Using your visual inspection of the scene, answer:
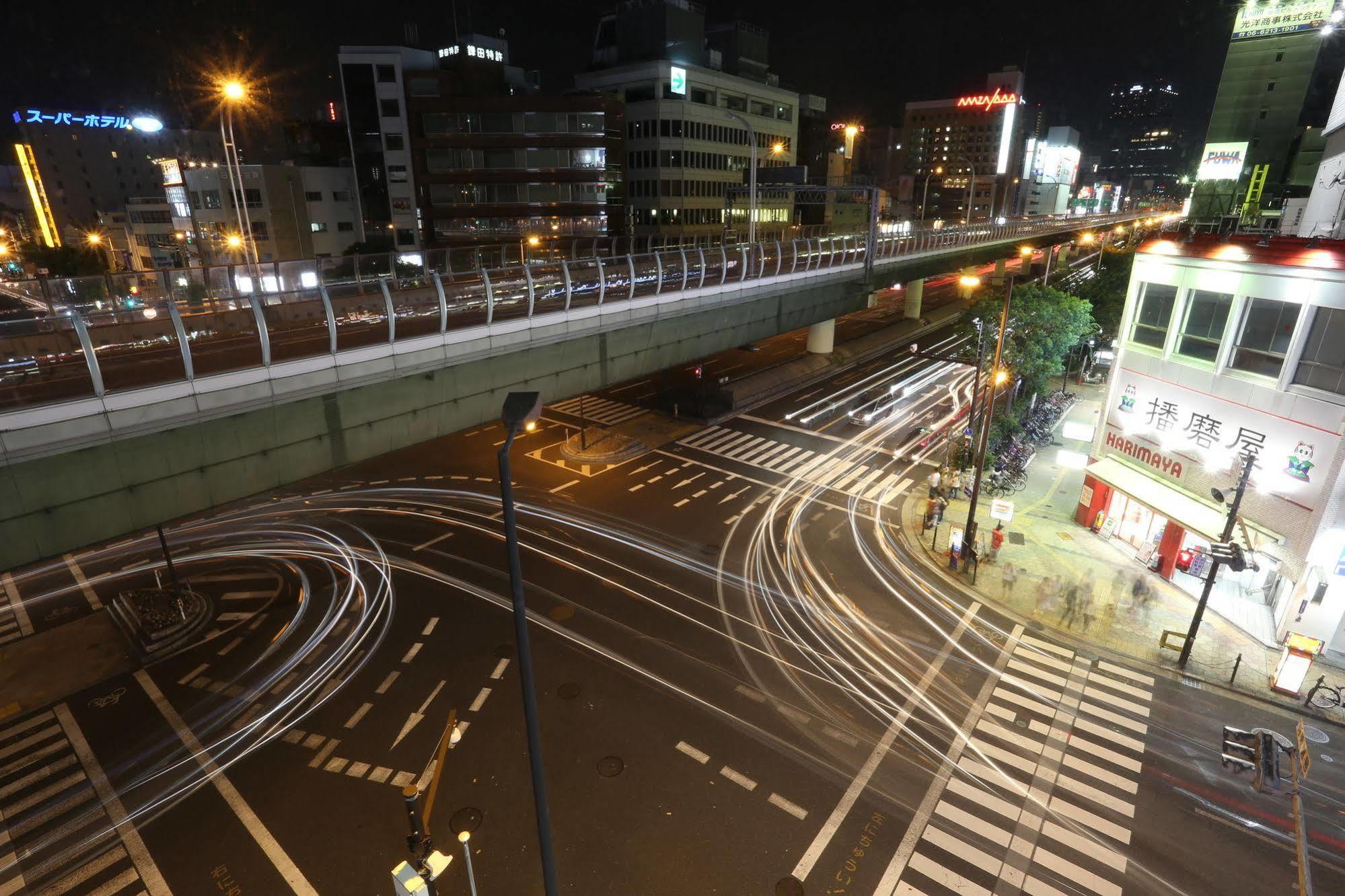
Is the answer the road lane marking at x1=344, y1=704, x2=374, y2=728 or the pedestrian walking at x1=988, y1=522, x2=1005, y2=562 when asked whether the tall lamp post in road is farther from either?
the pedestrian walking at x1=988, y1=522, x2=1005, y2=562

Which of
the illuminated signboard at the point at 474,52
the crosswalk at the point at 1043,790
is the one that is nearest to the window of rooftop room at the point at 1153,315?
the crosswalk at the point at 1043,790

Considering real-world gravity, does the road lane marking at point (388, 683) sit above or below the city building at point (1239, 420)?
below

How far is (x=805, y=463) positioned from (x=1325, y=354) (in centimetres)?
1516

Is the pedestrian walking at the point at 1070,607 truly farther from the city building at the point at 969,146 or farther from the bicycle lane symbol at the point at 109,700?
the city building at the point at 969,146

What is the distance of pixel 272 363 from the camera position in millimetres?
10312

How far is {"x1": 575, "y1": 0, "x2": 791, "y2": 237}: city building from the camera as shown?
5700 centimetres

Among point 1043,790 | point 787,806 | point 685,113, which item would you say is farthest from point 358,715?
point 685,113

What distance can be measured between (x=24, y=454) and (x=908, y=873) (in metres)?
13.8

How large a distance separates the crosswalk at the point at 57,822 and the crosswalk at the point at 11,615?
407cm

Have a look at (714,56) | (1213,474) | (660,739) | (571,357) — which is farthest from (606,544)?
(714,56)

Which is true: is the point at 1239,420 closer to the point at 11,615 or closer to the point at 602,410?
the point at 602,410

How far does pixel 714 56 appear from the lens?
6525 cm

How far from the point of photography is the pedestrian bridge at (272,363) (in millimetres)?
8570

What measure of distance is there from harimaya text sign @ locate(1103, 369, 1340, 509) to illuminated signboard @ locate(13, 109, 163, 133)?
421 feet
